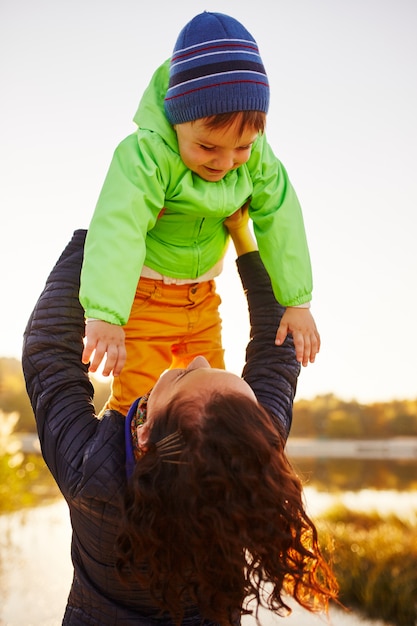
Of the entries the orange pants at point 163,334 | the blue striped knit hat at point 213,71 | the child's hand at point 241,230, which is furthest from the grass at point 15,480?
the blue striped knit hat at point 213,71

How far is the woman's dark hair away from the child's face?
581 mm

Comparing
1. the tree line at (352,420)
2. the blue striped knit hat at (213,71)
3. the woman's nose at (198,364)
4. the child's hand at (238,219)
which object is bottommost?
the tree line at (352,420)

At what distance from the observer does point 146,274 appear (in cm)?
159

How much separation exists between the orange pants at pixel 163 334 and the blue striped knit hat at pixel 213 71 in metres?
0.41

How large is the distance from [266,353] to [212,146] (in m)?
0.45

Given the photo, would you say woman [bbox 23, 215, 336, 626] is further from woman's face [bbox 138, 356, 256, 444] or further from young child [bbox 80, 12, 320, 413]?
young child [bbox 80, 12, 320, 413]

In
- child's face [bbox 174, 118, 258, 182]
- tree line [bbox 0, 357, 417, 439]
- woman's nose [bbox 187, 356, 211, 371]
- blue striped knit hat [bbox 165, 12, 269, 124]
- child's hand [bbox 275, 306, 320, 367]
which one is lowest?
tree line [bbox 0, 357, 417, 439]

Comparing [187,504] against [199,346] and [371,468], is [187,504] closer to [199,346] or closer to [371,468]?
[199,346]

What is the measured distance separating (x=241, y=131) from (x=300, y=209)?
301 mm

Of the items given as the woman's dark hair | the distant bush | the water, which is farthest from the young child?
the distant bush

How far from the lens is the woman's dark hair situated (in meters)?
1.03

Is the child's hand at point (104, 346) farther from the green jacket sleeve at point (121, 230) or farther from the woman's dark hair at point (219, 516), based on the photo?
the woman's dark hair at point (219, 516)

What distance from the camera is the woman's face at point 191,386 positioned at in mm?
1114

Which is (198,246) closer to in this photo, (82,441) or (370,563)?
(82,441)
